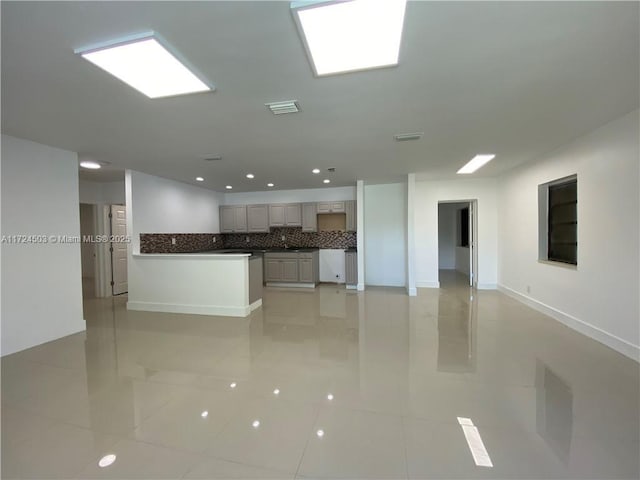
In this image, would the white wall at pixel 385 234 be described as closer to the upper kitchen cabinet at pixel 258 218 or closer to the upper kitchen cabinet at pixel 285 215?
the upper kitchen cabinet at pixel 285 215

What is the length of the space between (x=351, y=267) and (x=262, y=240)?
264cm

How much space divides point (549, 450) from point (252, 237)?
22.6ft

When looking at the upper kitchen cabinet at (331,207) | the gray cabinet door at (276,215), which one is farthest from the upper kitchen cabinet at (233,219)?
the upper kitchen cabinet at (331,207)

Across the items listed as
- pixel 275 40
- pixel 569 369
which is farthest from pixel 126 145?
pixel 569 369

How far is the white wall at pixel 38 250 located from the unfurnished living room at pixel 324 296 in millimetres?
24

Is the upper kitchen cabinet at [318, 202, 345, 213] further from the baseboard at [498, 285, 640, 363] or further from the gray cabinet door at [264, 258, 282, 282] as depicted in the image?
the baseboard at [498, 285, 640, 363]

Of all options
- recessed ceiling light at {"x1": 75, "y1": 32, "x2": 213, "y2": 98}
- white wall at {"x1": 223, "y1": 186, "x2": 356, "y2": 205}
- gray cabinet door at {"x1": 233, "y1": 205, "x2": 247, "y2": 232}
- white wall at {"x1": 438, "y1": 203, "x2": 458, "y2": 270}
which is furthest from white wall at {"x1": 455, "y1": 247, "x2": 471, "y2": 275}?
recessed ceiling light at {"x1": 75, "y1": 32, "x2": 213, "y2": 98}

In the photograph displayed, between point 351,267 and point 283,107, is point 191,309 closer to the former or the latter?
point 351,267

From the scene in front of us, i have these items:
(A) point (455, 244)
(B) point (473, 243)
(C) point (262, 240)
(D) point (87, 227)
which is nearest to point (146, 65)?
(C) point (262, 240)

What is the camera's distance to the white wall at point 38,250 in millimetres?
3115

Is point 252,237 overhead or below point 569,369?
overhead

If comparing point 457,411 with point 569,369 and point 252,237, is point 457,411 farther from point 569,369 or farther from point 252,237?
point 252,237

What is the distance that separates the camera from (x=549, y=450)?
1.63 meters

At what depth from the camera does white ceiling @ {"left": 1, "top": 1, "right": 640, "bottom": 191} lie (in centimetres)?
147
